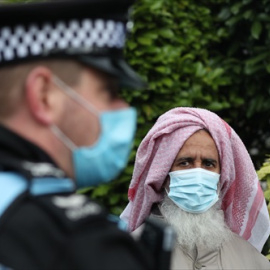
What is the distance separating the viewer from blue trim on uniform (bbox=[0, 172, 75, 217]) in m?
1.69

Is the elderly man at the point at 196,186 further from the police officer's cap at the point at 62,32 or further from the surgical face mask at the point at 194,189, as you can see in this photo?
the police officer's cap at the point at 62,32

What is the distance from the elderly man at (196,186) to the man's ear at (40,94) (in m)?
2.33

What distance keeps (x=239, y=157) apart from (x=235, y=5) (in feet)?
8.29

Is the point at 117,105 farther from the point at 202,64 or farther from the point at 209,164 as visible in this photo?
the point at 202,64

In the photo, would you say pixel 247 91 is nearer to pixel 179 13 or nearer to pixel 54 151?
pixel 179 13

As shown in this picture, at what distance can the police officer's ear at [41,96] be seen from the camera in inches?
68.2

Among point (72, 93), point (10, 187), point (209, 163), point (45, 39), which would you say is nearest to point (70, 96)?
point (72, 93)

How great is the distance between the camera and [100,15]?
1.85 m

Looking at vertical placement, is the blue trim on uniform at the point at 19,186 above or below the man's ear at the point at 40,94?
below

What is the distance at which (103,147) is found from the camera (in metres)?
1.85

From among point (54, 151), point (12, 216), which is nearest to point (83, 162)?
point (54, 151)

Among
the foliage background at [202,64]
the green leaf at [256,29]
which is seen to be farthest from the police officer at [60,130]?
the green leaf at [256,29]

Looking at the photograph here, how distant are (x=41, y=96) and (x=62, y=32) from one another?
6.0 inches

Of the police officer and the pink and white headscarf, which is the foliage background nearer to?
the pink and white headscarf
